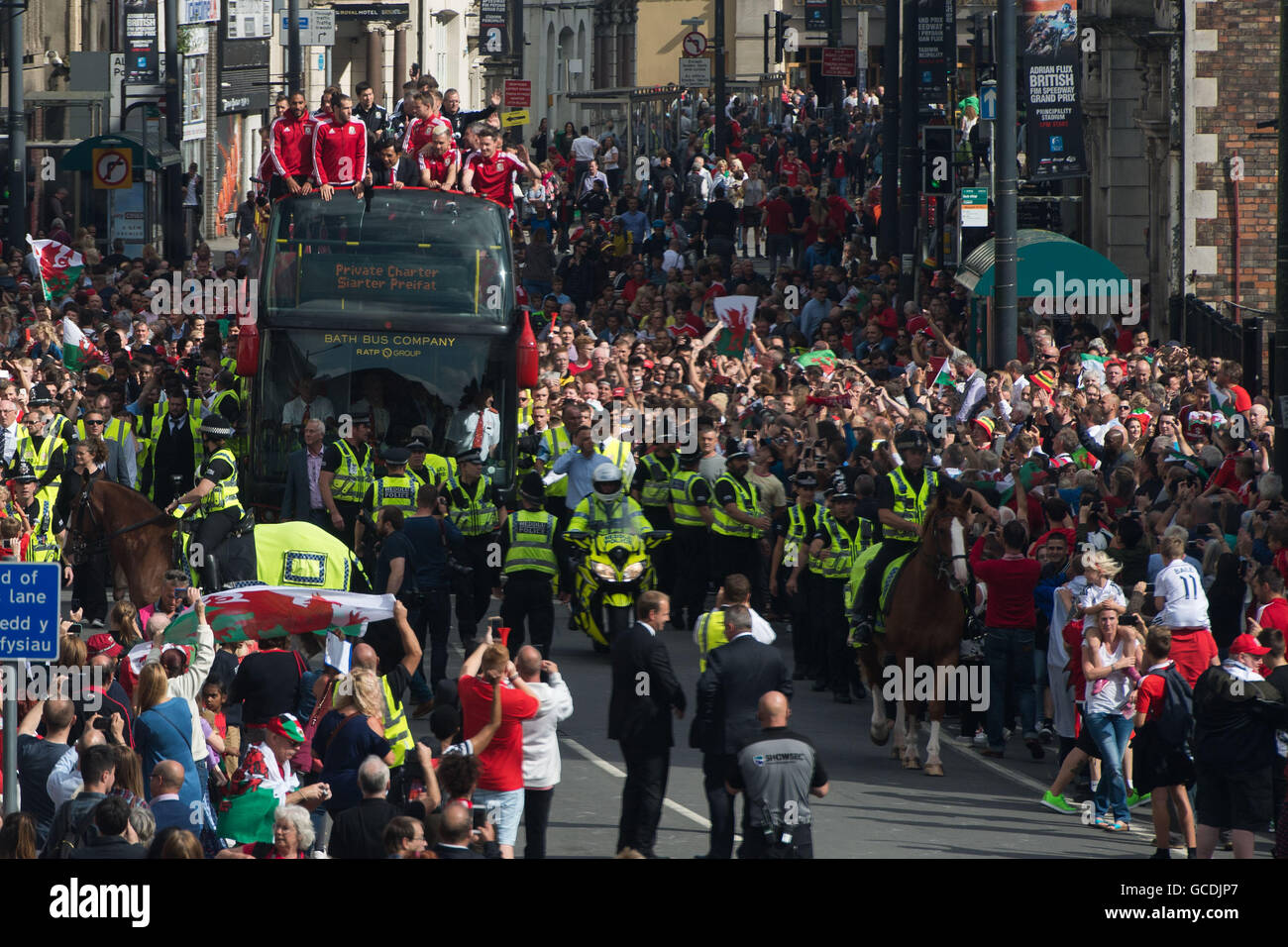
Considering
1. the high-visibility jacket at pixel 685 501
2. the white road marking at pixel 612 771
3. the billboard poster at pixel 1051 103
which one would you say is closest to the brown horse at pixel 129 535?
the high-visibility jacket at pixel 685 501

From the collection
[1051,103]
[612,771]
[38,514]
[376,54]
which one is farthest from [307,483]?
[376,54]

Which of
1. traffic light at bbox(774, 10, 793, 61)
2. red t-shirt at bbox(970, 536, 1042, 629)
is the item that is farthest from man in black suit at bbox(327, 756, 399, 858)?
traffic light at bbox(774, 10, 793, 61)

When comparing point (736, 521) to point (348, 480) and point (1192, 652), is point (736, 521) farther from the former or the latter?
point (1192, 652)

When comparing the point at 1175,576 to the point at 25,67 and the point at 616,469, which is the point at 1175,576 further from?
the point at 25,67

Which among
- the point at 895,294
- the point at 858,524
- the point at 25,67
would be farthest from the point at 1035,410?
the point at 25,67

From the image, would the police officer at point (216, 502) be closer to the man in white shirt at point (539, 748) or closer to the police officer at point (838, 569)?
the police officer at point (838, 569)

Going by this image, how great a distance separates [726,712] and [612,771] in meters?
3.00

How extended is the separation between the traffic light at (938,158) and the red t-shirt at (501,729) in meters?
18.1

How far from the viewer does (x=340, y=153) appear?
22047 mm

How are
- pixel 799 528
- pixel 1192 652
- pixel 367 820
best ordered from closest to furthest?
1. pixel 367 820
2. pixel 1192 652
3. pixel 799 528

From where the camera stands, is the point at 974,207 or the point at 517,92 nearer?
the point at 974,207

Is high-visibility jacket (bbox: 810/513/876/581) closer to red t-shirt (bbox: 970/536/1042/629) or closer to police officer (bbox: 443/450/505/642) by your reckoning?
red t-shirt (bbox: 970/536/1042/629)

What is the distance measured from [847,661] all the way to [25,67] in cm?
3618

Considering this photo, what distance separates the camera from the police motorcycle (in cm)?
1758
